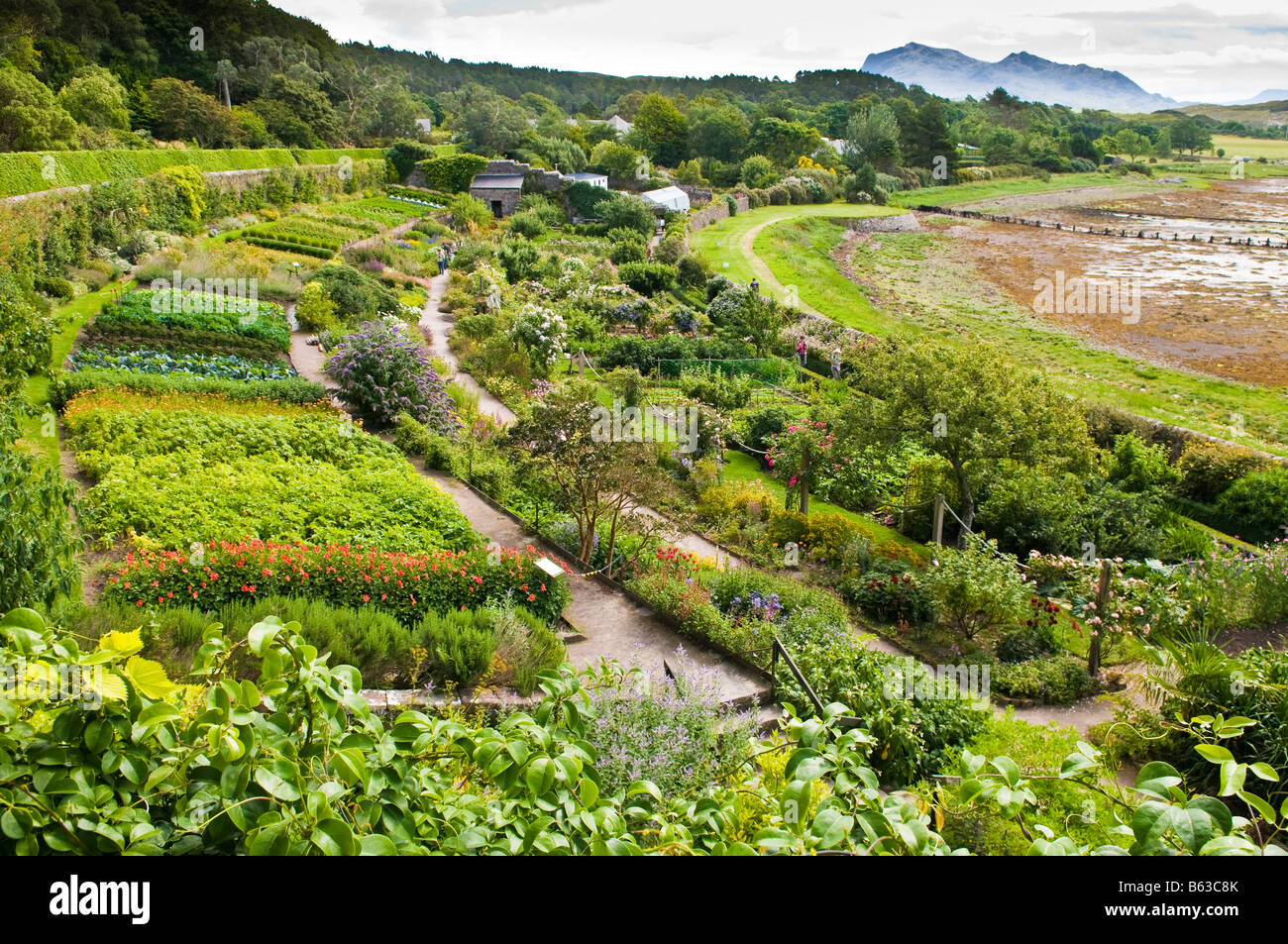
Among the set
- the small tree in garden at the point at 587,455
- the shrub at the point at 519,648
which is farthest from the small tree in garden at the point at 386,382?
the shrub at the point at 519,648

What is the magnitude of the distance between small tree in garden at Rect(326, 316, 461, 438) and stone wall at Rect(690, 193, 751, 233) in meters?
34.9

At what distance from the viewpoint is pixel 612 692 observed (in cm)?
671

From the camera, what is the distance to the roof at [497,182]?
1909 inches

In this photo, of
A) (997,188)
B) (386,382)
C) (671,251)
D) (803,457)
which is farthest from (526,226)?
(997,188)

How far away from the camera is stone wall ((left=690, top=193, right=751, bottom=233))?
165 feet

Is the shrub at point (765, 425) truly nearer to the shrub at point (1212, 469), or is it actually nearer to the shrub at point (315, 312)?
the shrub at point (1212, 469)

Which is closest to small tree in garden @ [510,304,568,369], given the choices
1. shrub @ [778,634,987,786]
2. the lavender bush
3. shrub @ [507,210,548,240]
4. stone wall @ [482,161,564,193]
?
shrub @ [778,634,987,786]

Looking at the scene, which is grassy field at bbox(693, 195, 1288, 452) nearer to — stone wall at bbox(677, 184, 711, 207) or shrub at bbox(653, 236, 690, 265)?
shrub at bbox(653, 236, 690, 265)

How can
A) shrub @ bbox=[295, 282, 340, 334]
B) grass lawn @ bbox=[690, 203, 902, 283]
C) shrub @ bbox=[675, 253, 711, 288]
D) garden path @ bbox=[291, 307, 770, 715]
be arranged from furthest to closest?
grass lawn @ bbox=[690, 203, 902, 283], shrub @ bbox=[675, 253, 711, 288], shrub @ bbox=[295, 282, 340, 334], garden path @ bbox=[291, 307, 770, 715]

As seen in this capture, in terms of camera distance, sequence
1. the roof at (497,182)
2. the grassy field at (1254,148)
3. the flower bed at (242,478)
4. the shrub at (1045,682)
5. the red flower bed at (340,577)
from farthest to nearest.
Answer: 1. the grassy field at (1254,148)
2. the roof at (497,182)
3. the flower bed at (242,478)
4. the shrub at (1045,682)
5. the red flower bed at (340,577)

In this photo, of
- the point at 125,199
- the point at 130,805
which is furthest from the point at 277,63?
the point at 130,805

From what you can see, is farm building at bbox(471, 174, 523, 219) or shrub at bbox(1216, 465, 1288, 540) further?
farm building at bbox(471, 174, 523, 219)

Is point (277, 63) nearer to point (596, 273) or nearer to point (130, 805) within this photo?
point (596, 273)

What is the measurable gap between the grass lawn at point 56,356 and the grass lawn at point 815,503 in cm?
1008
